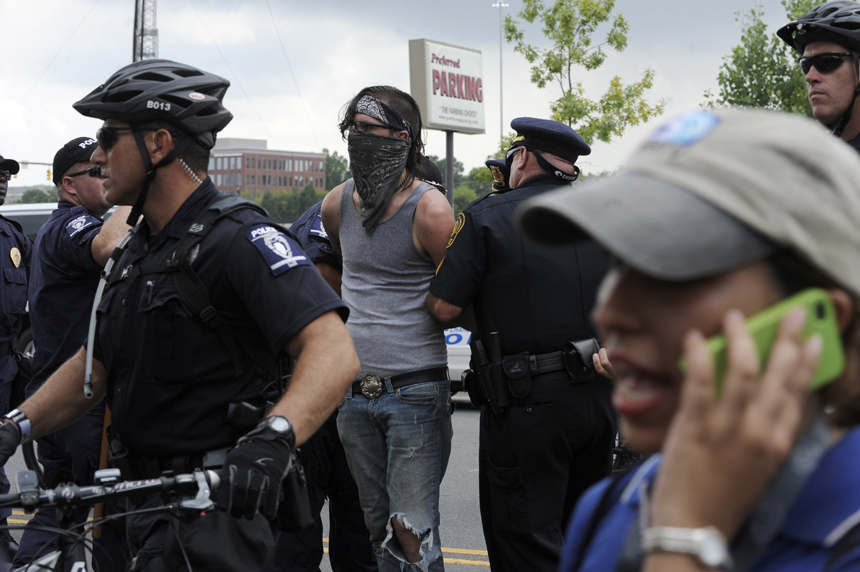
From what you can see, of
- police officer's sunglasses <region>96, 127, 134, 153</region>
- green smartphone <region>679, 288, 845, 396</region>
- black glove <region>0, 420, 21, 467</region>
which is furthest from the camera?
police officer's sunglasses <region>96, 127, 134, 153</region>

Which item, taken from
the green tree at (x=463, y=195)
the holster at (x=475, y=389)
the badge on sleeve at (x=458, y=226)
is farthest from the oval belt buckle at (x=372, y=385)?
the green tree at (x=463, y=195)

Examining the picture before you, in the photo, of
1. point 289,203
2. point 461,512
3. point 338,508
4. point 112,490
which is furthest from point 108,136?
point 289,203

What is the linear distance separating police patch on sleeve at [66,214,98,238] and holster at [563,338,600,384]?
2.76 m

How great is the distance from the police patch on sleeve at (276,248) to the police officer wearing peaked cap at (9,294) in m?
3.81

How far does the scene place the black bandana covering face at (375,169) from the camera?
13.5 feet

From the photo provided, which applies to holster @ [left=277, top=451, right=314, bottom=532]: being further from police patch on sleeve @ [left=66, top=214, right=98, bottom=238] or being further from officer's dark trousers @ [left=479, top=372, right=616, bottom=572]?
police patch on sleeve @ [left=66, top=214, right=98, bottom=238]

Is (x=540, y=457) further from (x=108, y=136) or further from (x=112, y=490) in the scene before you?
(x=108, y=136)

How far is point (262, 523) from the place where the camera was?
101 inches

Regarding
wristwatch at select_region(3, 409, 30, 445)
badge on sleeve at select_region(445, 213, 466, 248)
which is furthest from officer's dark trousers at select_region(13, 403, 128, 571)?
badge on sleeve at select_region(445, 213, 466, 248)

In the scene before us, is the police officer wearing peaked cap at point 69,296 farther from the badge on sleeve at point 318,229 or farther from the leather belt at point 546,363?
the leather belt at point 546,363

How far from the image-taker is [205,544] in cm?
242

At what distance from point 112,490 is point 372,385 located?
5.98 ft

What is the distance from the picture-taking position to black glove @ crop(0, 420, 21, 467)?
2.72 meters

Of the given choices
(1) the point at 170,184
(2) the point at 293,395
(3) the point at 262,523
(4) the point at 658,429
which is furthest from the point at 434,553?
(4) the point at 658,429
